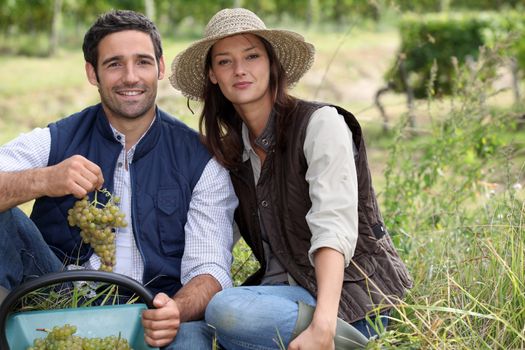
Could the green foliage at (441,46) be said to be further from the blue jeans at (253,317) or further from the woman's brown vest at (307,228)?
the blue jeans at (253,317)

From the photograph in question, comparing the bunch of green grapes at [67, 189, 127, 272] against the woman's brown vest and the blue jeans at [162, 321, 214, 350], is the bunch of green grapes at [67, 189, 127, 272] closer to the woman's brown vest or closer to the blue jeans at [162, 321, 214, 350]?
the blue jeans at [162, 321, 214, 350]

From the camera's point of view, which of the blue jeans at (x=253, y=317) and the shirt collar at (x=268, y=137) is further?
the shirt collar at (x=268, y=137)

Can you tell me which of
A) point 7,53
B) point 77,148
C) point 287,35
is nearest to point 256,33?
point 287,35

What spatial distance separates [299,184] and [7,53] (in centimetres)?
1583

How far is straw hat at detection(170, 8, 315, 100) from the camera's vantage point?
10.1ft

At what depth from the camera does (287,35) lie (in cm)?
315

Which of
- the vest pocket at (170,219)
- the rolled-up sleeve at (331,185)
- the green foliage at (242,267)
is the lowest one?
the green foliage at (242,267)

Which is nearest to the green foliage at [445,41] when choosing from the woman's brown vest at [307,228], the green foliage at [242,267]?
the green foliage at [242,267]

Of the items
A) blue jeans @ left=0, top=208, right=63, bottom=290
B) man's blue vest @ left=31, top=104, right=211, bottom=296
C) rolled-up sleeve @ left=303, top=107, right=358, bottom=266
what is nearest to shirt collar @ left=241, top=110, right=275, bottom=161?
rolled-up sleeve @ left=303, top=107, right=358, bottom=266

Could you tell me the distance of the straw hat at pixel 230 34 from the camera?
3078 mm

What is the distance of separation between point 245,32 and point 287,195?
630 millimetres

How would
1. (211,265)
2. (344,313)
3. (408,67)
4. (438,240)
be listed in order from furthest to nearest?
(408,67) < (438,240) < (211,265) < (344,313)

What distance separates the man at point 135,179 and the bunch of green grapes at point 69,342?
20.0 inches

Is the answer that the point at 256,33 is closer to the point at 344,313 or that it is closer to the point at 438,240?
the point at 344,313
